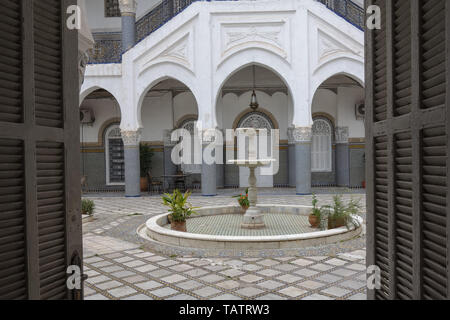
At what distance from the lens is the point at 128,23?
1545cm

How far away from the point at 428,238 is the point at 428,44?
91 centimetres

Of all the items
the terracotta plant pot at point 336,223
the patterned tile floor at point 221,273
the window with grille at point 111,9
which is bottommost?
the patterned tile floor at point 221,273

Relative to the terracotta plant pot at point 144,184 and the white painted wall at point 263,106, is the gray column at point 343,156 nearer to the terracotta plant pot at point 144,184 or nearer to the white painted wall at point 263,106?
the white painted wall at point 263,106

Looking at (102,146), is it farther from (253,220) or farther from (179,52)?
(253,220)

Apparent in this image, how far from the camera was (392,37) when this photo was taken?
2211mm

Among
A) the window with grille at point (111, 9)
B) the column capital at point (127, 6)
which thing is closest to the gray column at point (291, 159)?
the column capital at point (127, 6)

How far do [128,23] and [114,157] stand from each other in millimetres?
6065

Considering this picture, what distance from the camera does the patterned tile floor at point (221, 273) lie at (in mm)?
4469

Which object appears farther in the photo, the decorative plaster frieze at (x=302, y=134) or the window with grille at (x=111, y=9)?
the window with grille at (x=111, y=9)

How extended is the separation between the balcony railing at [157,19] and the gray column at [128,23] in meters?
0.31

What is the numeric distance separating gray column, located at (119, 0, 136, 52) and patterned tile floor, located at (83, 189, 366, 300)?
986 cm

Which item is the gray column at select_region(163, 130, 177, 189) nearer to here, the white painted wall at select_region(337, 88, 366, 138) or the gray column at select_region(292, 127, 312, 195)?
the gray column at select_region(292, 127, 312, 195)
